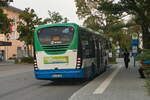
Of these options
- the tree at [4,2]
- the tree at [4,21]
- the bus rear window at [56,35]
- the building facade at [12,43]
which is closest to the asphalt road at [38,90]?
the bus rear window at [56,35]

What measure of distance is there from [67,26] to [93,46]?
408 cm

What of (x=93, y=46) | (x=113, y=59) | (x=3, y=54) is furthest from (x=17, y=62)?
(x=93, y=46)

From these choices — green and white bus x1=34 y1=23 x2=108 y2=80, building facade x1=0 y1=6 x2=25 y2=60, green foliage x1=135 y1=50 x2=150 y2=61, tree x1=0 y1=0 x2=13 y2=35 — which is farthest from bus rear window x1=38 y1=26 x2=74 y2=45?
building facade x1=0 y1=6 x2=25 y2=60

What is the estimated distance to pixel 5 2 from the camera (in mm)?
49750

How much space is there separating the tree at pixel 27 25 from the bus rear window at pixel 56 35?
3843 centimetres

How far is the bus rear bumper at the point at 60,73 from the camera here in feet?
58.5

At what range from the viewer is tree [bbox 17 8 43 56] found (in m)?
56.7

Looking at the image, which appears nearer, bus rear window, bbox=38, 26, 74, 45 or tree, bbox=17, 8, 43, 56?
bus rear window, bbox=38, 26, 74, 45

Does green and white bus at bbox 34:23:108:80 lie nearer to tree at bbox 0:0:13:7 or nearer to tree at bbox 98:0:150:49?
tree at bbox 98:0:150:49

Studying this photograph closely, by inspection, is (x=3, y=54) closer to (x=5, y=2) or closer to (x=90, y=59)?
(x=5, y=2)

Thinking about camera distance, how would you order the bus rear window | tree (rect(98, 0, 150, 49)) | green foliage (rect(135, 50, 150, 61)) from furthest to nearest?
tree (rect(98, 0, 150, 49)) → the bus rear window → green foliage (rect(135, 50, 150, 61))

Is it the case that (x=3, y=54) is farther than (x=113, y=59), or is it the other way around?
(x=3, y=54)

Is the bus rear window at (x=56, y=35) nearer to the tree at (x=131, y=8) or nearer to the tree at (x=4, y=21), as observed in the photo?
the tree at (x=131, y=8)

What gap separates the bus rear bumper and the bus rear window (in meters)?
1.33
